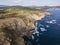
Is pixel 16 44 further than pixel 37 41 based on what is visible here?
No

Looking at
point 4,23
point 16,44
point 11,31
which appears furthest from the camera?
point 4,23

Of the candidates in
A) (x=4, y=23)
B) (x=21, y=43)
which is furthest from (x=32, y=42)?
(x=4, y=23)

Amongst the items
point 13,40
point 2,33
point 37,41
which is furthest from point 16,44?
point 37,41

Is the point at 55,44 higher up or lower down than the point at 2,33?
lower down

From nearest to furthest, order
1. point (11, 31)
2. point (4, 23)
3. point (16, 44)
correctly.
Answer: point (16, 44)
point (11, 31)
point (4, 23)

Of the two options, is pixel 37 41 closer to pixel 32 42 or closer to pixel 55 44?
pixel 32 42

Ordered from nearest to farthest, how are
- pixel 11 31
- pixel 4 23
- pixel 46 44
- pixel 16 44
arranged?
pixel 16 44, pixel 46 44, pixel 11 31, pixel 4 23

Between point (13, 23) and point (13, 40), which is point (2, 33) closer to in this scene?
point (13, 40)

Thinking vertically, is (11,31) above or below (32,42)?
above

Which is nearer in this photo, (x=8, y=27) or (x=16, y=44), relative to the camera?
(x=16, y=44)

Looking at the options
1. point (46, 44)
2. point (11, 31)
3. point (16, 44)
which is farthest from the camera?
point (11, 31)
